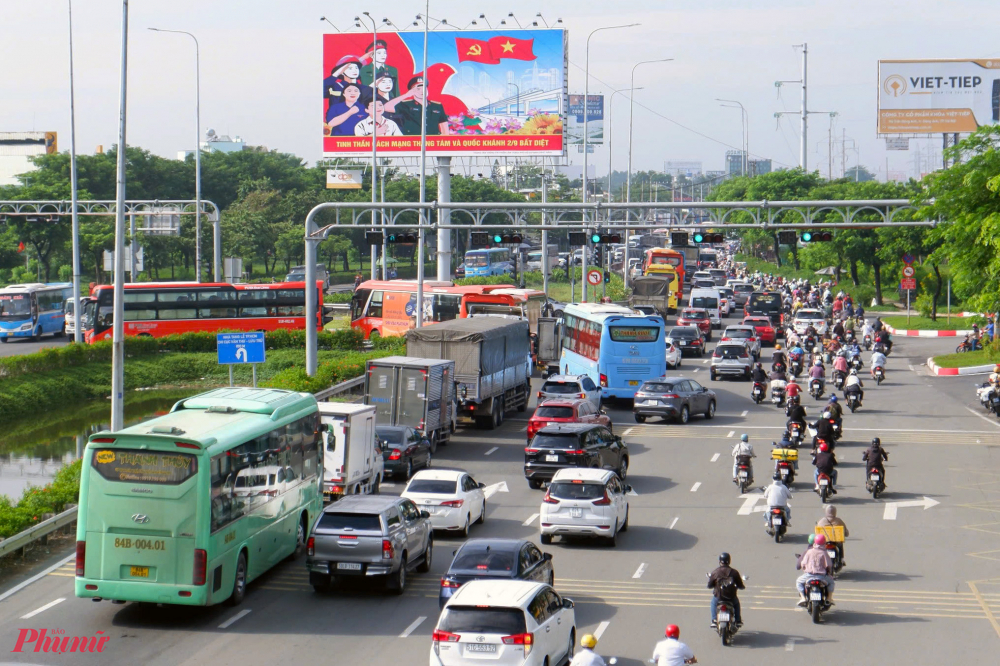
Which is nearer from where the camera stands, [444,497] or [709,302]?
[444,497]

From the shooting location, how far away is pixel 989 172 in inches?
1331

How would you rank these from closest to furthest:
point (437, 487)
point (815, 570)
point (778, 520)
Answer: point (815, 570), point (778, 520), point (437, 487)

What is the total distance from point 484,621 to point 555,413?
18.6m

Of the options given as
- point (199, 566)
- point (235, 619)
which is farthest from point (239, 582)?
point (199, 566)

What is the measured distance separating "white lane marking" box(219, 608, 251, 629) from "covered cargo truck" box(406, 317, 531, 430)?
1729 centimetres

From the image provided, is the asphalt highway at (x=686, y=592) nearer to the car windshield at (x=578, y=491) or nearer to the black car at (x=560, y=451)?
the black car at (x=560, y=451)

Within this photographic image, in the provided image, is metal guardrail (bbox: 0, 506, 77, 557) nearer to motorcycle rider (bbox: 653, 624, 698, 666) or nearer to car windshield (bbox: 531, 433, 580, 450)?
→ car windshield (bbox: 531, 433, 580, 450)

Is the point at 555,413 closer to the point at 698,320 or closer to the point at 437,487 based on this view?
the point at 437,487

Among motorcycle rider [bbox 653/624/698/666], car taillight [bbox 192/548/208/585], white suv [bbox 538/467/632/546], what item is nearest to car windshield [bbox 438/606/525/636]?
motorcycle rider [bbox 653/624/698/666]

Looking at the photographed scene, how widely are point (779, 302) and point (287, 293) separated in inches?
1041

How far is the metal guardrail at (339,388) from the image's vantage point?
36188 millimetres

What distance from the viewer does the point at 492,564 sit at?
670 inches

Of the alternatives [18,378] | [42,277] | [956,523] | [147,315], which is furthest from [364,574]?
[42,277]

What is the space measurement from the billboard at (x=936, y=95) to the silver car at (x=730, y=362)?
49.0 m
